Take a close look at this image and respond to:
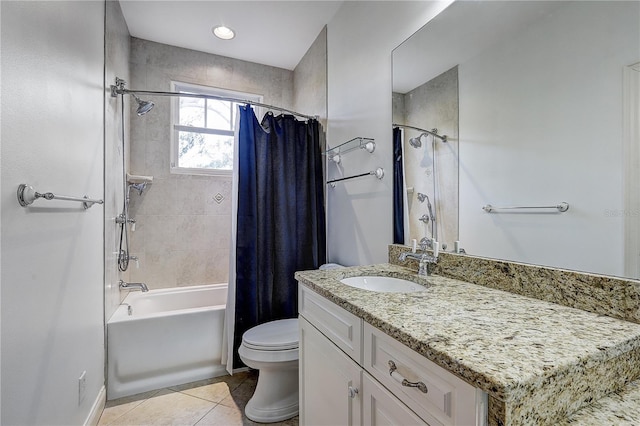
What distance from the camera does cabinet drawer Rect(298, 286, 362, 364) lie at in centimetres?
89

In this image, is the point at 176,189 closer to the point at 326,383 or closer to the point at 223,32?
the point at 223,32

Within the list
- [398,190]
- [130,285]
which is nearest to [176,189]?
[130,285]

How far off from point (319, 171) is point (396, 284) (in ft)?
4.38

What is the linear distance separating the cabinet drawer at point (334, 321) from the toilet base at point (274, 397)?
1.98ft

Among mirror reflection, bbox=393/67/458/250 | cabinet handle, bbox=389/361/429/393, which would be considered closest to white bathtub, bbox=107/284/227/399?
mirror reflection, bbox=393/67/458/250

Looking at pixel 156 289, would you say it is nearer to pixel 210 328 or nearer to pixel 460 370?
pixel 210 328

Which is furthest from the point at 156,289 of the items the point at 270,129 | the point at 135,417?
the point at 270,129

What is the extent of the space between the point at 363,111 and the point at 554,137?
1.16 m

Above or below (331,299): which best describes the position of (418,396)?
below

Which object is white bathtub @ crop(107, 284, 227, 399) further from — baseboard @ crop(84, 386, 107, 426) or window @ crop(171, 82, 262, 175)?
window @ crop(171, 82, 262, 175)

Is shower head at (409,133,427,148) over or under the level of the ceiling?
under

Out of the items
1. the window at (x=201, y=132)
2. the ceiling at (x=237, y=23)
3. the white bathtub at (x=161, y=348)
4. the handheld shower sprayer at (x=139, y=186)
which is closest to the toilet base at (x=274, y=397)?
the white bathtub at (x=161, y=348)

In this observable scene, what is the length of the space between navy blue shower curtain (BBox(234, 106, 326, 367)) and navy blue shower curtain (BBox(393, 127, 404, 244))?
872 mm

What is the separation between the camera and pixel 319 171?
242 centimetres
